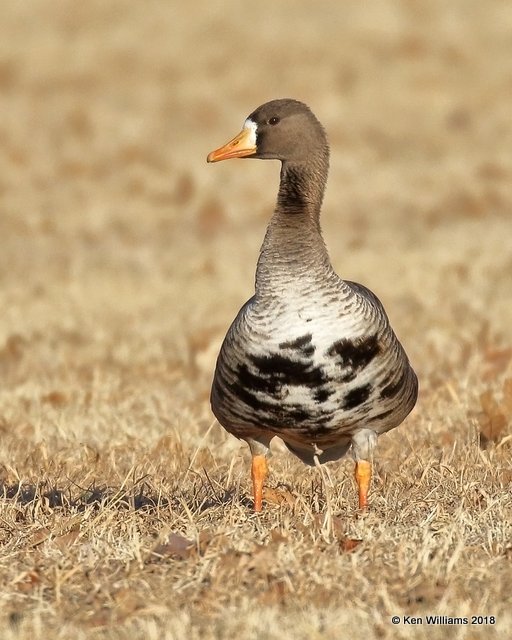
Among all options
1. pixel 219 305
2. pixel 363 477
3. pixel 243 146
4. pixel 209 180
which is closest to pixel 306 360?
pixel 363 477

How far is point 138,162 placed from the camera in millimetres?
21594

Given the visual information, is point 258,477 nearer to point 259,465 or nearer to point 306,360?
point 259,465

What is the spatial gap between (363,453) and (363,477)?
112 mm

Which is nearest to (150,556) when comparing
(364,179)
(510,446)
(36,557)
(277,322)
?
(36,557)

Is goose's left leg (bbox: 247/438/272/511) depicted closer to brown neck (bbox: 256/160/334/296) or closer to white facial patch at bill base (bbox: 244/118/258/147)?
brown neck (bbox: 256/160/334/296)

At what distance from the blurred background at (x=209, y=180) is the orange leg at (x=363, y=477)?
7.78 ft

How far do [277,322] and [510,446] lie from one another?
2.11m

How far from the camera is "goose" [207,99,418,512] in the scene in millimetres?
5680

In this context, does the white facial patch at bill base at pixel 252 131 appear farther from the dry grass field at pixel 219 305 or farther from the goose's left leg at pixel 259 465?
the dry grass field at pixel 219 305

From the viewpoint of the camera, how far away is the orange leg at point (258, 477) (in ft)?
19.8

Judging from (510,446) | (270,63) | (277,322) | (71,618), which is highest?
(270,63)

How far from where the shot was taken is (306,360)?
5.65 meters

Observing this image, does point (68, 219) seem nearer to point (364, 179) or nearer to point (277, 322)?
point (364, 179)

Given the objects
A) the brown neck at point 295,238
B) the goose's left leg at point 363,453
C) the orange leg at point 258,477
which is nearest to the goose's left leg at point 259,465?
the orange leg at point 258,477
